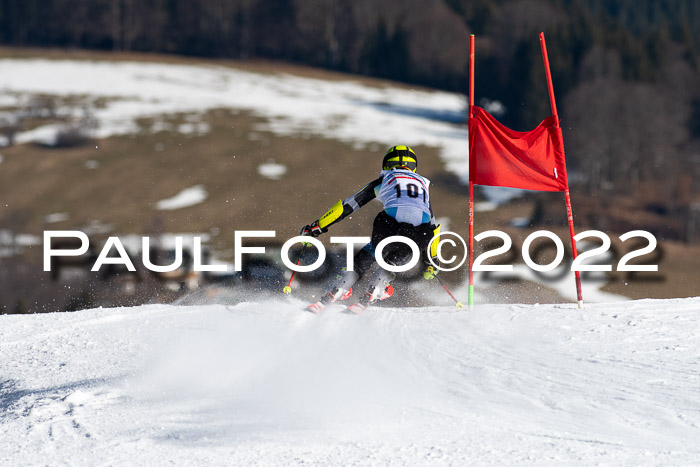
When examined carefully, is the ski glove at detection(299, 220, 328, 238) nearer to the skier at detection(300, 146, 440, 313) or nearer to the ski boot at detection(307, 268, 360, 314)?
the skier at detection(300, 146, 440, 313)

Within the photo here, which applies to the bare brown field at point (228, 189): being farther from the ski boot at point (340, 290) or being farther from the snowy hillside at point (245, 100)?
the ski boot at point (340, 290)

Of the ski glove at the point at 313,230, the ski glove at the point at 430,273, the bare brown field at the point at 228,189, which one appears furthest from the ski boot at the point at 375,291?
the bare brown field at the point at 228,189

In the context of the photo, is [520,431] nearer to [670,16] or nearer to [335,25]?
[335,25]

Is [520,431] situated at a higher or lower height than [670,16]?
lower

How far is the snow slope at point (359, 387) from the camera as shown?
4441mm

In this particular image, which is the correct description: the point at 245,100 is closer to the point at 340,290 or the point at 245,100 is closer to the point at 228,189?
the point at 228,189

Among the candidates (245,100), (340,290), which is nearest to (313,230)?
(340,290)

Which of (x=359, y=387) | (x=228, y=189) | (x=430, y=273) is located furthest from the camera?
(x=228, y=189)

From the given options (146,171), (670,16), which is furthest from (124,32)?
(670,16)

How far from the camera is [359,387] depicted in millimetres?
5516

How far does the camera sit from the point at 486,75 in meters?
61.5

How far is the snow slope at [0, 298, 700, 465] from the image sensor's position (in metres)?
4.44

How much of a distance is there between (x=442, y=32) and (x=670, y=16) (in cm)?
7720

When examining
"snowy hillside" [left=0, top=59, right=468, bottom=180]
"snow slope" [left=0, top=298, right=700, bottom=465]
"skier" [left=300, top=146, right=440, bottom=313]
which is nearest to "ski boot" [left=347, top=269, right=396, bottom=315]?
"skier" [left=300, top=146, right=440, bottom=313]
